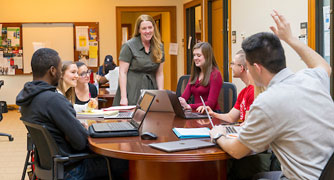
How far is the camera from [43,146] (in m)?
2.13

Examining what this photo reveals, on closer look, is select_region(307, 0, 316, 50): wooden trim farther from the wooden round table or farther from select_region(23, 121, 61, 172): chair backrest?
select_region(23, 121, 61, 172): chair backrest

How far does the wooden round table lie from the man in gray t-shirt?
0.16 metres

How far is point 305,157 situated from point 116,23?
744 centimetres

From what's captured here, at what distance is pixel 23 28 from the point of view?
8492 mm

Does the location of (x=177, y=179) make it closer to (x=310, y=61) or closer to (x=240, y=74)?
(x=310, y=61)

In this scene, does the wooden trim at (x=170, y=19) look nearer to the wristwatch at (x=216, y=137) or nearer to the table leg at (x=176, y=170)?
the table leg at (x=176, y=170)

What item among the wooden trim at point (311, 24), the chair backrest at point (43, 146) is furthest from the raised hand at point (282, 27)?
the wooden trim at point (311, 24)

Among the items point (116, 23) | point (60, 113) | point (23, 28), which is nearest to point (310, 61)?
point (60, 113)

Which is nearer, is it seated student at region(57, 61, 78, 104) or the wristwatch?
the wristwatch

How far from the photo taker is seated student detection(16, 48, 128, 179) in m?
2.08

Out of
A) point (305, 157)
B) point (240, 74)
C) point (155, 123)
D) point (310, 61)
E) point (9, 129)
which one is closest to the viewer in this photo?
point (305, 157)

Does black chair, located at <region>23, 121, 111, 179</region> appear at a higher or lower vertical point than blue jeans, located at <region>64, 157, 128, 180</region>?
higher

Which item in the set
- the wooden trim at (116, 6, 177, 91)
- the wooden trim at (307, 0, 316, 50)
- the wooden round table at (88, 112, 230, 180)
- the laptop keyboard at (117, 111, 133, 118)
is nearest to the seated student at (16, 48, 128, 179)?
the wooden round table at (88, 112, 230, 180)

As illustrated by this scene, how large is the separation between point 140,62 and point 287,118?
2.07 metres
